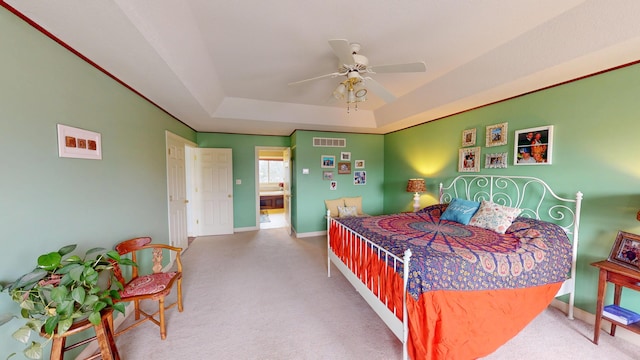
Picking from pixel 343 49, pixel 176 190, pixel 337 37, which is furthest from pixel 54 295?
pixel 176 190

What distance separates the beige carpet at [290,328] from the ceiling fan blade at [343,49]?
2421 mm

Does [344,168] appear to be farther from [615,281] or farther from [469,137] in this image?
[615,281]

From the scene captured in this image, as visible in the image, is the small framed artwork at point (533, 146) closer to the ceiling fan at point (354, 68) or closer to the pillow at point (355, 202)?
the ceiling fan at point (354, 68)

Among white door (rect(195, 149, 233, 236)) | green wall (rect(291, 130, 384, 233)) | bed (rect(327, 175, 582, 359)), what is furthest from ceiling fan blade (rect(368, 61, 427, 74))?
white door (rect(195, 149, 233, 236))

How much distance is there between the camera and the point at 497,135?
2.78 metres

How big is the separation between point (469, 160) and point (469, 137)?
34cm

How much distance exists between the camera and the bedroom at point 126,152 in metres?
1.24

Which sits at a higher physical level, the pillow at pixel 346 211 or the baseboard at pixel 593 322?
the pillow at pixel 346 211

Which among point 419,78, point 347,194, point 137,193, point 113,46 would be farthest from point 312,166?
point 113,46

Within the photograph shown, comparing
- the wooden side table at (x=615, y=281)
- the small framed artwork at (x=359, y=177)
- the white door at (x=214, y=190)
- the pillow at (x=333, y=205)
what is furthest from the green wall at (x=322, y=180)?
the wooden side table at (x=615, y=281)

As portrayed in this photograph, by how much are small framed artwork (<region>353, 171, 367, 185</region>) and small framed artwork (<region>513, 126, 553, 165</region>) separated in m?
2.86

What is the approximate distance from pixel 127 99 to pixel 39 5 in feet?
3.82

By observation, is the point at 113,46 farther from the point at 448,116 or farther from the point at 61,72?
the point at 448,116

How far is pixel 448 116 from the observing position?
11.4 feet
